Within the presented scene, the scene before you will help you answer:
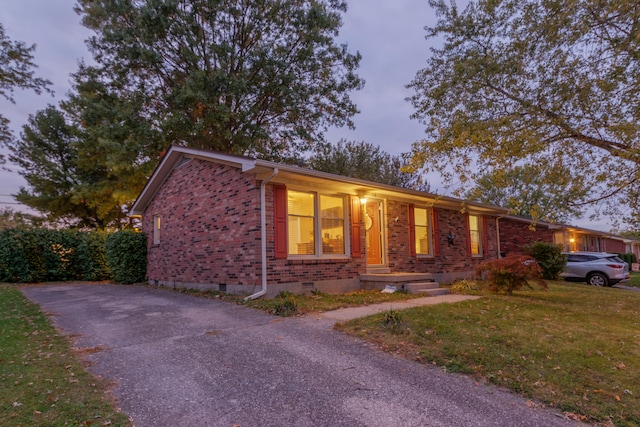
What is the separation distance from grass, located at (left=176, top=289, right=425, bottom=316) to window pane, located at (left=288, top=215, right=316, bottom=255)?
1075 millimetres

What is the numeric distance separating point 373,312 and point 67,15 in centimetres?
1897

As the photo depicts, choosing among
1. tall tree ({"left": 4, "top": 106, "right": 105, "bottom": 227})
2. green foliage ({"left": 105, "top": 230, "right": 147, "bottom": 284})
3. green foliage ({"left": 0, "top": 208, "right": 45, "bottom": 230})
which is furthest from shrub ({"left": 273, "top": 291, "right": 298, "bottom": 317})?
green foliage ({"left": 0, "top": 208, "right": 45, "bottom": 230})

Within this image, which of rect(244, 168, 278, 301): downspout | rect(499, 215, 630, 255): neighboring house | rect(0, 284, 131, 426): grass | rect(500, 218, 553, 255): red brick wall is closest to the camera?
rect(0, 284, 131, 426): grass

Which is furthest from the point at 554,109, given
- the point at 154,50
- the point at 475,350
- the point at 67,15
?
the point at 67,15

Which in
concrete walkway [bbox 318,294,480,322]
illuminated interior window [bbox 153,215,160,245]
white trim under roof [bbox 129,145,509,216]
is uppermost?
white trim under roof [bbox 129,145,509,216]

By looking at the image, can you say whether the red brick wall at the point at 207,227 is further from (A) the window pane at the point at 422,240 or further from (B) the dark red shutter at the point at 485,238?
(B) the dark red shutter at the point at 485,238

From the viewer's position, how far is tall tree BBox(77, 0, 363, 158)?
15.5 metres

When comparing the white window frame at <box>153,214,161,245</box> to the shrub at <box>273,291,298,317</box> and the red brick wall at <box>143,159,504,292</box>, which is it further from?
the shrub at <box>273,291,298,317</box>

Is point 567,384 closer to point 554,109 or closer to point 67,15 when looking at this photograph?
point 554,109

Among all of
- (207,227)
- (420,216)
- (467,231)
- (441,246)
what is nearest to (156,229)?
(207,227)

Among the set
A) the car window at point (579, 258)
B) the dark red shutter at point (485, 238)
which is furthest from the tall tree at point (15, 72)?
the car window at point (579, 258)

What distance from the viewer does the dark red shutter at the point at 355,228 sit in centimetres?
1004

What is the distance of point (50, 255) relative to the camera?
14.0 metres

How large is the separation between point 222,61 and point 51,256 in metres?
10.3
